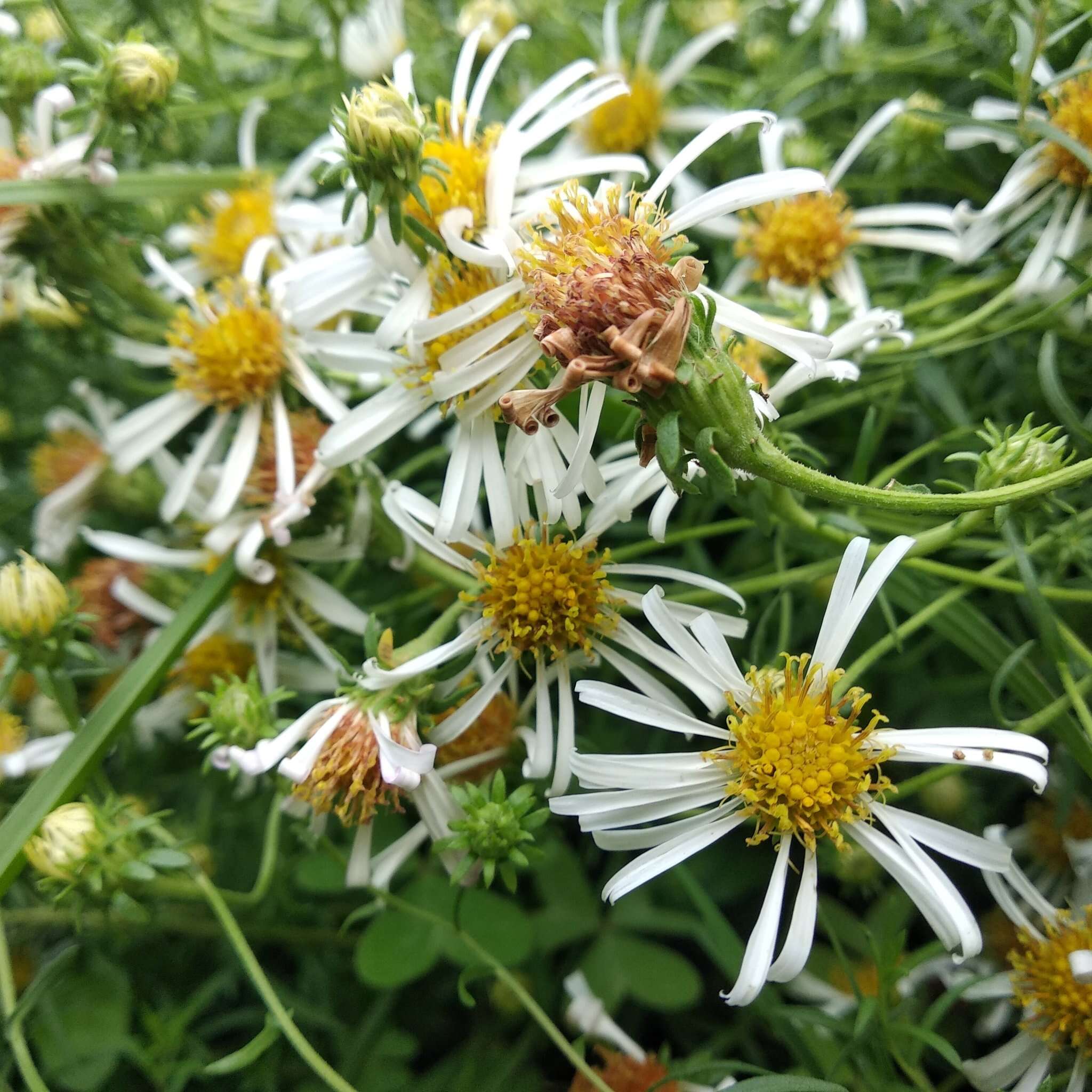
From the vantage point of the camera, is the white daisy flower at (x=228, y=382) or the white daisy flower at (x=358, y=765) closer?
the white daisy flower at (x=358, y=765)

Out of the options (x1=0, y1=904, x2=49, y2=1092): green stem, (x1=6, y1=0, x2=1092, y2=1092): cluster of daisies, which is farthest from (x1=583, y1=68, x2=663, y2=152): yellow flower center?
(x1=0, y1=904, x2=49, y2=1092): green stem

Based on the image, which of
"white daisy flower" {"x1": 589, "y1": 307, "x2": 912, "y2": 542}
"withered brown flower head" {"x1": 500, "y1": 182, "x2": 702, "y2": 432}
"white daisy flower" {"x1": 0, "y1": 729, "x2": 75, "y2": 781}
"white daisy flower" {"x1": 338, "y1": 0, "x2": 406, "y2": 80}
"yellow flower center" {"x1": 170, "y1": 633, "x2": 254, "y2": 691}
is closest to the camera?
"withered brown flower head" {"x1": 500, "y1": 182, "x2": 702, "y2": 432}

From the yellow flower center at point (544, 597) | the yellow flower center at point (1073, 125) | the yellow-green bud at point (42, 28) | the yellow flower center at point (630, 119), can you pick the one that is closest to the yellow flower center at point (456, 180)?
the yellow flower center at point (544, 597)

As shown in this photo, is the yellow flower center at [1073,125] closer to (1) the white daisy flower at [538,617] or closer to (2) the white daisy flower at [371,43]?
(1) the white daisy flower at [538,617]

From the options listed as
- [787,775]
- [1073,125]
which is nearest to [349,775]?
[787,775]

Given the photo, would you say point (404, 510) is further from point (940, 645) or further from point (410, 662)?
point (940, 645)

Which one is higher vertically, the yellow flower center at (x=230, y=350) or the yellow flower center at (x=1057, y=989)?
the yellow flower center at (x=230, y=350)

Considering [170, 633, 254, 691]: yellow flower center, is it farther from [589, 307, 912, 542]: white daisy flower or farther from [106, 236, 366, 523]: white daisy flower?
[589, 307, 912, 542]: white daisy flower
